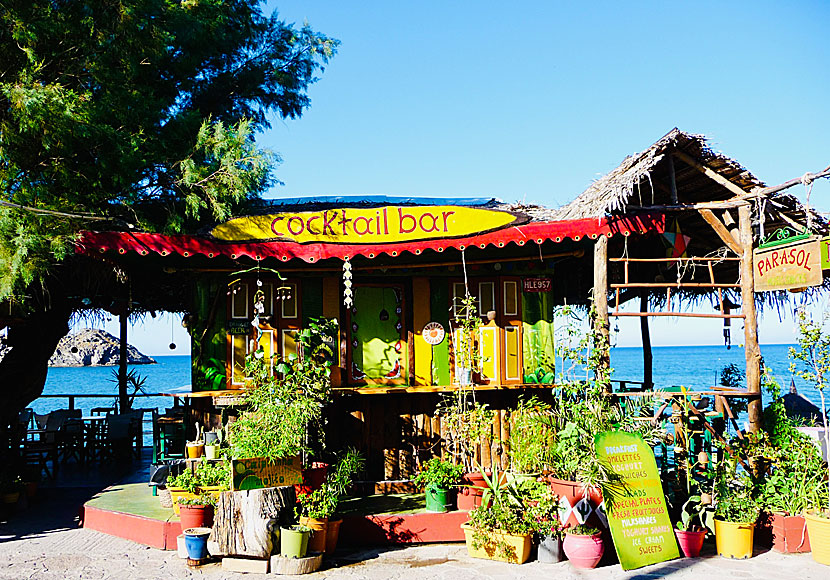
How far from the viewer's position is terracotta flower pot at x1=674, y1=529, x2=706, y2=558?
24.1 ft

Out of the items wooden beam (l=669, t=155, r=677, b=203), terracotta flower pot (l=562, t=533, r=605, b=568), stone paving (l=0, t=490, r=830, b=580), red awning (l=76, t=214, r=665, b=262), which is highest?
wooden beam (l=669, t=155, r=677, b=203)

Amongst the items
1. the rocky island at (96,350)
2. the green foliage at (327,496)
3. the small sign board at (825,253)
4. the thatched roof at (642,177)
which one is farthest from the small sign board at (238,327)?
the rocky island at (96,350)

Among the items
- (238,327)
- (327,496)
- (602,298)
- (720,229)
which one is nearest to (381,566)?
(327,496)

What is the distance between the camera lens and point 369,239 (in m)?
9.40

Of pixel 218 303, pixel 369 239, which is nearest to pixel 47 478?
pixel 218 303

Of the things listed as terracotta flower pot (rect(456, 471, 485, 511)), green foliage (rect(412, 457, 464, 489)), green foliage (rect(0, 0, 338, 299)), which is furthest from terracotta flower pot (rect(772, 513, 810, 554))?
green foliage (rect(0, 0, 338, 299))

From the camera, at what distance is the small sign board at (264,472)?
7137 mm

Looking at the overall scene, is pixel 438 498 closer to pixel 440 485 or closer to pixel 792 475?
pixel 440 485

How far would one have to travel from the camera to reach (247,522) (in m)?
7.15

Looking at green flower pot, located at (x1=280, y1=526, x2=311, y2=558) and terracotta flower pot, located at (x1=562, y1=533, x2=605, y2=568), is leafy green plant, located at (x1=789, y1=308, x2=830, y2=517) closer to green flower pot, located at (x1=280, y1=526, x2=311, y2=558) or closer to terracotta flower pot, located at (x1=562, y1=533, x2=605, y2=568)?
terracotta flower pot, located at (x1=562, y1=533, x2=605, y2=568)

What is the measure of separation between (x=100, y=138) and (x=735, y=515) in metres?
8.58

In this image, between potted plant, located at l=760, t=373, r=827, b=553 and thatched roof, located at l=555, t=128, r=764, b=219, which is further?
thatched roof, located at l=555, t=128, r=764, b=219

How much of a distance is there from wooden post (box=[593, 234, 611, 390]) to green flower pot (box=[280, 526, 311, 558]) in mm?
3646

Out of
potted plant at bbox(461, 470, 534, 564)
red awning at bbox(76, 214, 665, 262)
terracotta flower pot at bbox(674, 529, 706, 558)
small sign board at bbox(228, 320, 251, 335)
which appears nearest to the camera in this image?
potted plant at bbox(461, 470, 534, 564)
